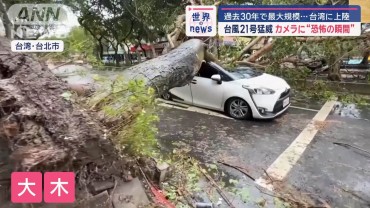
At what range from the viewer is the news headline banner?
451 centimetres

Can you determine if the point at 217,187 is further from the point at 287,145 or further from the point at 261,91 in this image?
the point at 261,91

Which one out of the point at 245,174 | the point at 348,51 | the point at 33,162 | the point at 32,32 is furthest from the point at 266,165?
the point at 348,51

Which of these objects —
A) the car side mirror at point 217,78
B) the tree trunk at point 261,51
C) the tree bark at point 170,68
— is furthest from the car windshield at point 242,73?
the tree trunk at point 261,51

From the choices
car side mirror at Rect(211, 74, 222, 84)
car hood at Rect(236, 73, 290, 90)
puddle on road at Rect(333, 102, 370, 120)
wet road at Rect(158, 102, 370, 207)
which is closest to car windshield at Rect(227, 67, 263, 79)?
car hood at Rect(236, 73, 290, 90)

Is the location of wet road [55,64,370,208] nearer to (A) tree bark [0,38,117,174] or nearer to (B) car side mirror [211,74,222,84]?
(A) tree bark [0,38,117,174]

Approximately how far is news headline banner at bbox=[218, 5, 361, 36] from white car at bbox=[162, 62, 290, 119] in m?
2.09

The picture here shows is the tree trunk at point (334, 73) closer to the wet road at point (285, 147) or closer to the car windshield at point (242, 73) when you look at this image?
the wet road at point (285, 147)

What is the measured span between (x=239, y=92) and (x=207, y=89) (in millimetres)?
843

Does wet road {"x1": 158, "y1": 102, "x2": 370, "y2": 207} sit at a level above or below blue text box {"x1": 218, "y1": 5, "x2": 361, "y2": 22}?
below

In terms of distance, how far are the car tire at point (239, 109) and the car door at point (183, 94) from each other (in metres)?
1.11

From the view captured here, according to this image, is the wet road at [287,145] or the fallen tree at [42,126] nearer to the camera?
the fallen tree at [42,126]

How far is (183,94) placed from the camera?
7.71 meters

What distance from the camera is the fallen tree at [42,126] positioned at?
199 centimetres

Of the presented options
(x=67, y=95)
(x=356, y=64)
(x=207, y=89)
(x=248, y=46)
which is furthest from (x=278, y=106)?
(x=356, y=64)
